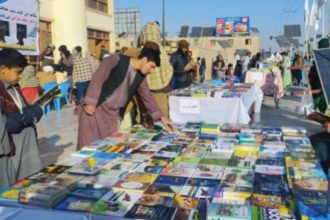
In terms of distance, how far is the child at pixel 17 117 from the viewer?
2393 mm

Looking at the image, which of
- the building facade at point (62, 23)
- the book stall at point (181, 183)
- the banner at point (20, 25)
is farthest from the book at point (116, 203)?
the building facade at point (62, 23)

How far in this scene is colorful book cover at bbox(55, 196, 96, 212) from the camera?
142 centimetres

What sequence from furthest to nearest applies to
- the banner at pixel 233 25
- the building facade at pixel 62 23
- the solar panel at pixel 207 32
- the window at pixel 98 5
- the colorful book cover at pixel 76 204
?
the banner at pixel 233 25, the solar panel at pixel 207 32, the window at pixel 98 5, the building facade at pixel 62 23, the colorful book cover at pixel 76 204

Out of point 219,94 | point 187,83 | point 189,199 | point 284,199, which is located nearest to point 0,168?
point 189,199

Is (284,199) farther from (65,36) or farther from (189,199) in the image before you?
(65,36)

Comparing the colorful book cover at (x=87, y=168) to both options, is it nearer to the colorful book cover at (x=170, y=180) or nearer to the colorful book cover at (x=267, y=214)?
the colorful book cover at (x=170, y=180)

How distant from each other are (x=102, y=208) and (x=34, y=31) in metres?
4.17

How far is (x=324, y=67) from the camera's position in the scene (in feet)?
9.25

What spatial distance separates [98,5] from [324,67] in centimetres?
1557

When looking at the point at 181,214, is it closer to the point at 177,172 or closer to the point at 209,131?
the point at 177,172

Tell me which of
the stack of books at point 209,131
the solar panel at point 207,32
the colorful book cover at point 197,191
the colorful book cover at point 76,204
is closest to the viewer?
the colorful book cover at point 76,204

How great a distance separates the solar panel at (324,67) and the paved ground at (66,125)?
2.76 m

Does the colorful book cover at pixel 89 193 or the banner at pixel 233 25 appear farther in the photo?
the banner at pixel 233 25

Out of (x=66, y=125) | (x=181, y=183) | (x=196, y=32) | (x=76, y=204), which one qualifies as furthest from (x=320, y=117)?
(x=196, y=32)
